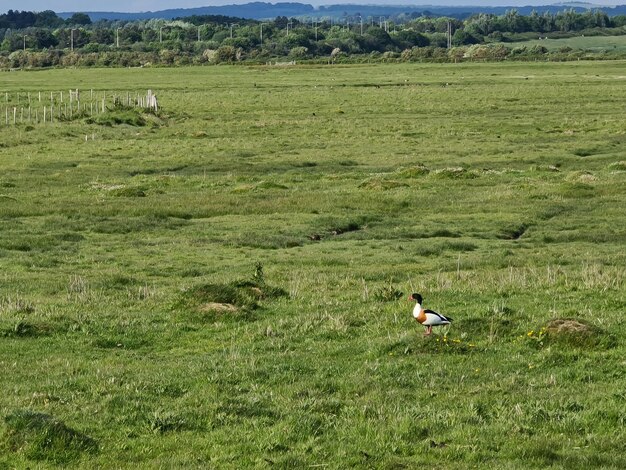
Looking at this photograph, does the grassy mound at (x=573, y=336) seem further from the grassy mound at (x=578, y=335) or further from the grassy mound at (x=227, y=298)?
the grassy mound at (x=227, y=298)

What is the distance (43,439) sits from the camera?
11531mm

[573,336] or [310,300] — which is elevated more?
[573,336]

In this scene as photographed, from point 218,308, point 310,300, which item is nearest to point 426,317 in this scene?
point 218,308

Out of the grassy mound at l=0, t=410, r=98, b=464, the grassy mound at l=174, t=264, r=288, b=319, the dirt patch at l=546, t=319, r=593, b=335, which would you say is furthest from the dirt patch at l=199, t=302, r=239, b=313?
the grassy mound at l=0, t=410, r=98, b=464

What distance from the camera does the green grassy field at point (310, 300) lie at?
12.1 meters

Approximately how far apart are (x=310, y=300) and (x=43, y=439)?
1057 cm

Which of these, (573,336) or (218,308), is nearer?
(573,336)

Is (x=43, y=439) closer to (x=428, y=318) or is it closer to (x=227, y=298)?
(x=428, y=318)

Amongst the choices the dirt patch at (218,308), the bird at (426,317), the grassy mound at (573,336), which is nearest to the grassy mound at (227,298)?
the dirt patch at (218,308)

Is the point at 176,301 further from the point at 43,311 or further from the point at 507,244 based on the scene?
the point at 507,244

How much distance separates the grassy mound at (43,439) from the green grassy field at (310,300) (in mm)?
24

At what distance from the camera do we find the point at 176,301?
20.9 metres

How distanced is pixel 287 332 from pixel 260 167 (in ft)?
116

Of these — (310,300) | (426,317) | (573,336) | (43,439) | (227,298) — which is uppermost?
(426,317)
